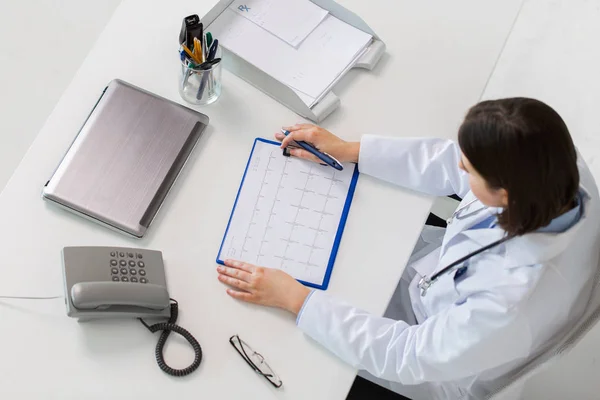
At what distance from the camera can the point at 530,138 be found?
0.92m

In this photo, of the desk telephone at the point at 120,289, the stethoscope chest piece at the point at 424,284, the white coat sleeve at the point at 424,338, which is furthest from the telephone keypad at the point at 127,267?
the stethoscope chest piece at the point at 424,284

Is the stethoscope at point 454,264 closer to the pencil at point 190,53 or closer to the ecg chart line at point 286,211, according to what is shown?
the ecg chart line at point 286,211

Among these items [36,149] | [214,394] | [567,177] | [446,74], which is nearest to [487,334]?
[567,177]

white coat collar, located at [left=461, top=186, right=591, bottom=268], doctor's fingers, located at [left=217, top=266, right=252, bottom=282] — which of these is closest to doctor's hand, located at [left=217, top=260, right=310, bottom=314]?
doctor's fingers, located at [left=217, top=266, right=252, bottom=282]

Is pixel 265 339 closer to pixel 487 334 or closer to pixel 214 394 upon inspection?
pixel 214 394

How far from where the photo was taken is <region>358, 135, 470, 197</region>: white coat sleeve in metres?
1.28

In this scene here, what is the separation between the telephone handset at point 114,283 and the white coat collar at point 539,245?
57 centimetres

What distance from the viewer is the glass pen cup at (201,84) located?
1297 mm

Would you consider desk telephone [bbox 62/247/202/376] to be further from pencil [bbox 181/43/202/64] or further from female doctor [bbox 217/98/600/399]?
pencil [bbox 181/43/202/64]

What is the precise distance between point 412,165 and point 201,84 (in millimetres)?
447

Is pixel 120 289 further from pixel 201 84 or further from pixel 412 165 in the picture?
pixel 412 165

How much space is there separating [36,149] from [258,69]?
0.46m

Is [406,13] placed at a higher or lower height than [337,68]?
higher

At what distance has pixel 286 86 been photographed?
132cm
